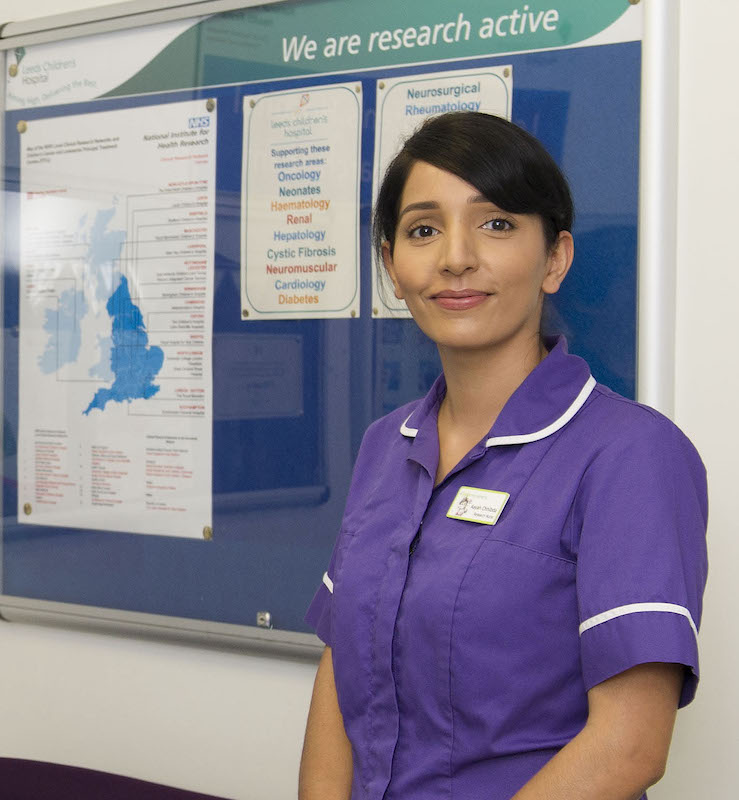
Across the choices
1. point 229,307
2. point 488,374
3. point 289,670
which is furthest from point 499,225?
point 289,670

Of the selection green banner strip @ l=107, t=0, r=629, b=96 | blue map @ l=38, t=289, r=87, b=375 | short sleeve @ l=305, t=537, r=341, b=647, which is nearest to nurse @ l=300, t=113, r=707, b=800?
short sleeve @ l=305, t=537, r=341, b=647

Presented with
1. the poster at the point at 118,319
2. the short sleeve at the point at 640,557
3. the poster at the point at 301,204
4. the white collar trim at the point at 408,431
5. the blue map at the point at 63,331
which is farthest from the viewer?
the blue map at the point at 63,331

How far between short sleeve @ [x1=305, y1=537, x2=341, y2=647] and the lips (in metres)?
0.43

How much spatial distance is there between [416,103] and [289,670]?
1088mm

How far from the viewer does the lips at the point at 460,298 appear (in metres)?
1.30

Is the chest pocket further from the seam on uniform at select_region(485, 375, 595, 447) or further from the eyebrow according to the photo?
the eyebrow

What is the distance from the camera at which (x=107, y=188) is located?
219 cm

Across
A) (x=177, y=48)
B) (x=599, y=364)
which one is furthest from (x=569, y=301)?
(x=177, y=48)

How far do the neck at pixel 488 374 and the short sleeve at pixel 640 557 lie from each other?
22 cm

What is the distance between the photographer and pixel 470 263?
1.28m

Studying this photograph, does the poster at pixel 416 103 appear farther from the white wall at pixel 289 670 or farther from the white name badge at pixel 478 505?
the white name badge at pixel 478 505

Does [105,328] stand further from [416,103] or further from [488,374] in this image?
[488,374]

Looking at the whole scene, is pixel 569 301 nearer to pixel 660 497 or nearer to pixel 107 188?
pixel 660 497

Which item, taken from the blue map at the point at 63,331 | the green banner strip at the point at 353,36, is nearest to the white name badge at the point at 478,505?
the green banner strip at the point at 353,36
